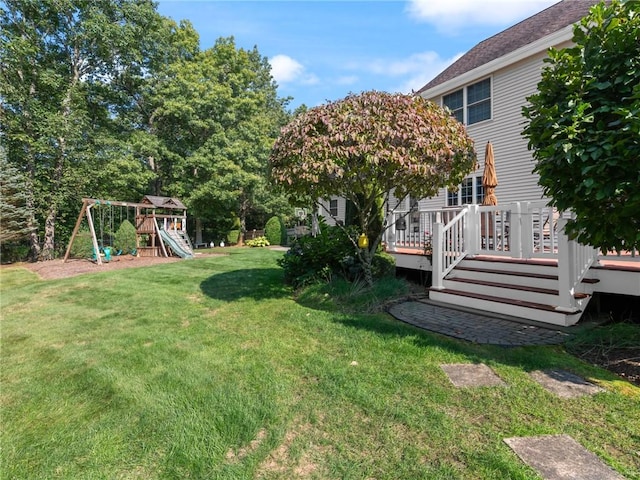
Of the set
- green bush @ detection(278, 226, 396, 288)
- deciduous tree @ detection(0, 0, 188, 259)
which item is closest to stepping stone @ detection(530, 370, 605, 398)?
green bush @ detection(278, 226, 396, 288)

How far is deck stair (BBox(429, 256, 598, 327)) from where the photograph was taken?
4711 millimetres

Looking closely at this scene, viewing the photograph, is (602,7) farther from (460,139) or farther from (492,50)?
(492,50)

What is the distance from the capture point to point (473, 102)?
38.0ft

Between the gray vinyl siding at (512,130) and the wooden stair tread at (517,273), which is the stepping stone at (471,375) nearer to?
the wooden stair tread at (517,273)

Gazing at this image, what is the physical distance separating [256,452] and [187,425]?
62 centimetres

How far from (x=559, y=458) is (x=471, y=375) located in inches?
44.0

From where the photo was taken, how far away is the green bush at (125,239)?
1529cm

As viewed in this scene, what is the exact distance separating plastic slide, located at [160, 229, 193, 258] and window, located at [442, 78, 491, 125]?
37.5ft

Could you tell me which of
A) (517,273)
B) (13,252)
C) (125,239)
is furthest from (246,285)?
(13,252)

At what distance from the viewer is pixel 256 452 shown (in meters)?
2.17

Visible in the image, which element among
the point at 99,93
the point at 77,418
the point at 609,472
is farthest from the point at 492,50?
the point at 99,93

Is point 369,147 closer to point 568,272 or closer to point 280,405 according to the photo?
point 568,272

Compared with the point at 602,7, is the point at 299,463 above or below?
below

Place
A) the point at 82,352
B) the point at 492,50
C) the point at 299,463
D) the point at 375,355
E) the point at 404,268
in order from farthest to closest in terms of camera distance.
→ the point at 492,50 → the point at 404,268 → the point at 82,352 → the point at 375,355 → the point at 299,463
